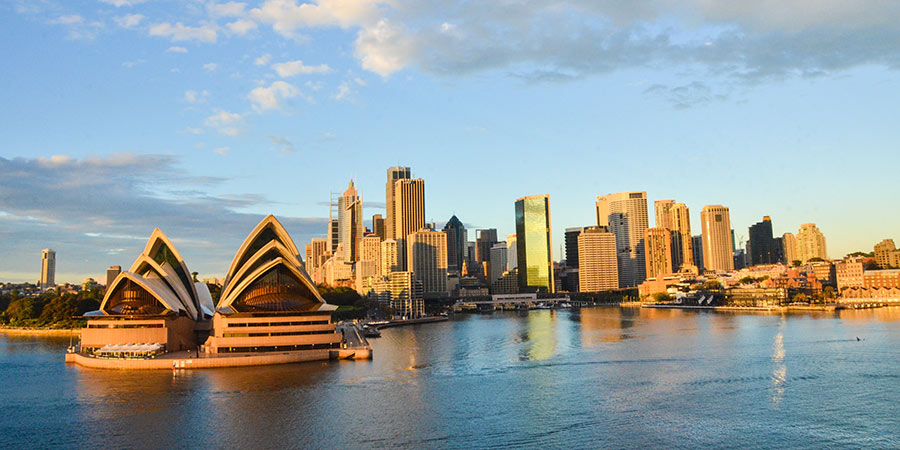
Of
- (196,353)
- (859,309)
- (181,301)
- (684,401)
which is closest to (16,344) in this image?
(181,301)

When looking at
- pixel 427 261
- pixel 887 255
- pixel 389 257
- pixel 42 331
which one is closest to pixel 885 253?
pixel 887 255

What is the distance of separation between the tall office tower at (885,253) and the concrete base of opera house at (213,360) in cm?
16551

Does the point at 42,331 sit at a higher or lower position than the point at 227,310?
lower

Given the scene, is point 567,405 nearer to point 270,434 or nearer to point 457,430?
point 457,430

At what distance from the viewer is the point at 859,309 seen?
117 metres

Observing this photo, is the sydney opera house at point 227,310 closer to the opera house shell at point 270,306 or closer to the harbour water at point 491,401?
the opera house shell at point 270,306

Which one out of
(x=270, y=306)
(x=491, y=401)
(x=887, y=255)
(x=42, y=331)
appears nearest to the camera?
(x=491, y=401)

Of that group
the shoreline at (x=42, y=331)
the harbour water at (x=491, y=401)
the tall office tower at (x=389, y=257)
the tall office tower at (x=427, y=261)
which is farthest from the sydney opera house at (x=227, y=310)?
the tall office tower at (x=427, y=261)

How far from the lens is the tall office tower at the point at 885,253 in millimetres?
170875

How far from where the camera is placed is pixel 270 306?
55.3 m

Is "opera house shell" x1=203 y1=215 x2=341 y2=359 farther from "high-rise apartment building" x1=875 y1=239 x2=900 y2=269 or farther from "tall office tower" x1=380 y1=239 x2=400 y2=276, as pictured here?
"high-rise apartment building" x1=875 y1=239 x2=900 y2=269

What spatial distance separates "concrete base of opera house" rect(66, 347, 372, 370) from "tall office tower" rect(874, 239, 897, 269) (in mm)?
165515

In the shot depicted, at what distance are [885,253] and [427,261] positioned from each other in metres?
119

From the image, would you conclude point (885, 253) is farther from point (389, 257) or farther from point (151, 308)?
point (151, 308)
